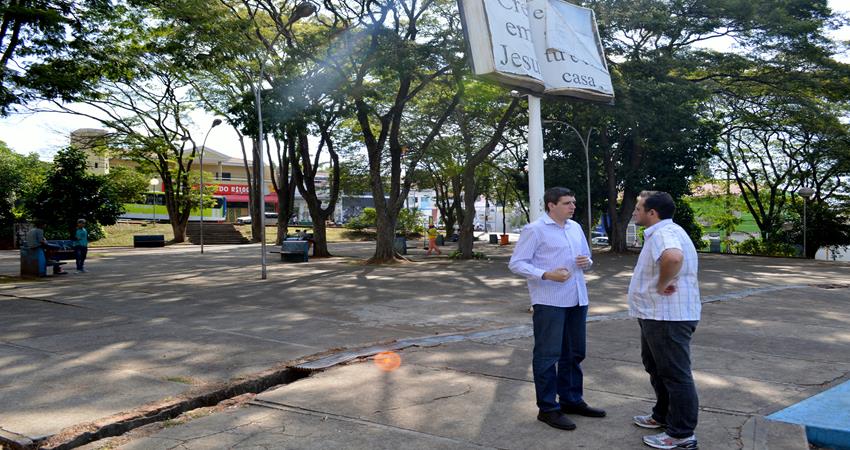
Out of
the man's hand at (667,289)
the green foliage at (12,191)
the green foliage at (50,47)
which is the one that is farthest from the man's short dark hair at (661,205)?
the green foliage at (12,191)

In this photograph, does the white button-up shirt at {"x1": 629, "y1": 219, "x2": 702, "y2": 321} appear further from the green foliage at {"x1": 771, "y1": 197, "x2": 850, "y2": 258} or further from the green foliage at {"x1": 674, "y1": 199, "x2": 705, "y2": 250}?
the green foliage at {"x1": 674, "y1": 199, "x2": 705, "y2": 250}

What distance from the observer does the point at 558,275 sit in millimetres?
4309

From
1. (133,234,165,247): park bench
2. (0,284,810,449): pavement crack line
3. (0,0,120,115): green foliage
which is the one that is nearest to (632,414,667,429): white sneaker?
(0,284,810,449): pavement crack line

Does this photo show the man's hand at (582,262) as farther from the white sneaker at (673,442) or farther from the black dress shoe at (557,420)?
the white sneaker at (673,442)

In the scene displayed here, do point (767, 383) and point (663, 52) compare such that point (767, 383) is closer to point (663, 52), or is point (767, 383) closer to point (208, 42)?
point (208, 42)

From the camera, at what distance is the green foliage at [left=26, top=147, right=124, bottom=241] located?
3094 centimetres

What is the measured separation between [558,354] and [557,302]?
1.17 feet

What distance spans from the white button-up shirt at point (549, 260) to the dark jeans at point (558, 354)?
0.28 ft

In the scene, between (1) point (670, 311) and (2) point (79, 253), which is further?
(2) point (79, 253)

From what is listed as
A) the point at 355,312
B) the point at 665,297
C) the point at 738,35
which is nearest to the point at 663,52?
the point at 738,35

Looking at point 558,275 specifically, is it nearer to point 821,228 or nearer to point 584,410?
point 584,410

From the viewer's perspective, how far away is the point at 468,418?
4.57m

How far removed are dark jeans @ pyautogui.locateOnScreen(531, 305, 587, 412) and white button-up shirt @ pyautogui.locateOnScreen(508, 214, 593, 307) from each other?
0.09 meters

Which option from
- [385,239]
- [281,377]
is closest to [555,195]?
[281,377]
